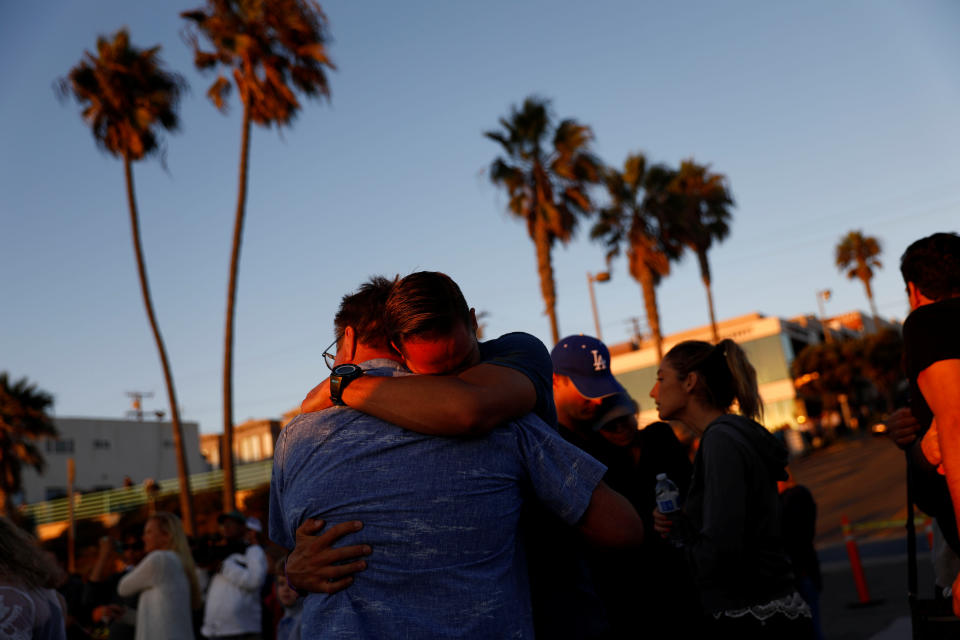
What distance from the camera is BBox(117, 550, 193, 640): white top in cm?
593

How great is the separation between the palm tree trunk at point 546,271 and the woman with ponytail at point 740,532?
18.2 m

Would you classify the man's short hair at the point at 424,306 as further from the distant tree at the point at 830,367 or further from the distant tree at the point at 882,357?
the distant tree at the point at 882,357

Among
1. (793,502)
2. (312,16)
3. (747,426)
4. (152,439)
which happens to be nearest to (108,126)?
(312,16)

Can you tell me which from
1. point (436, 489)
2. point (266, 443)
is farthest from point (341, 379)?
point (266, 443)

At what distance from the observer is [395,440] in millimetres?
1819

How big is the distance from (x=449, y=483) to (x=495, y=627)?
328 mm

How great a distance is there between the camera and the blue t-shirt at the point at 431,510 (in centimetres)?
174

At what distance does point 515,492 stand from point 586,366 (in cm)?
150

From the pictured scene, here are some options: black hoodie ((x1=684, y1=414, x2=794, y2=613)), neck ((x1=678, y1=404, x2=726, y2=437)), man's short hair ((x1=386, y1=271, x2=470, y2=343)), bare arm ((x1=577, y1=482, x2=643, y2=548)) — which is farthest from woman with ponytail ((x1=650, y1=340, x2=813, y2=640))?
man's short hair ((x1=386, y1=271, x2=470, y2=343))

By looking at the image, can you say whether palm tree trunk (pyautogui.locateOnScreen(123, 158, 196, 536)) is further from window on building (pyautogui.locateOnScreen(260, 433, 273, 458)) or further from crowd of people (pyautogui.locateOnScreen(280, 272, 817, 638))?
window on building (pyautogui.locateOnScreen(260, 433, 273, 458))

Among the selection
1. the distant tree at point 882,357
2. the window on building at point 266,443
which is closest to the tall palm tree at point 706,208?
the distant tree at point 882,357

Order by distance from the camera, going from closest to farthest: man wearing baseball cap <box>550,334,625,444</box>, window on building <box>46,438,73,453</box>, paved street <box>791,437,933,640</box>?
man wearing baseball cap <box>550,334,625,444</box> → paved street <box>791,437,933,640</box> → window on building <box>46,438,73,453</box>

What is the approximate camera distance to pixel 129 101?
72.8ft

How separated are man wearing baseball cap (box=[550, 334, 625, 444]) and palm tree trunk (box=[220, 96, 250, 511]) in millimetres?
16345
